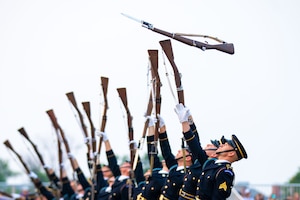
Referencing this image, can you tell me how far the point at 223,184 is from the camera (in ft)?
33.9

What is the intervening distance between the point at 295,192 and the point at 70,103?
16.3 feet

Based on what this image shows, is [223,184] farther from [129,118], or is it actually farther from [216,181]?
[129,118]

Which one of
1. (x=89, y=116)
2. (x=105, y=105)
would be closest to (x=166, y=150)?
(x=105, y=105)

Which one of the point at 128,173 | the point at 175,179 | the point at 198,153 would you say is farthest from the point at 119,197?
the point at 198,153

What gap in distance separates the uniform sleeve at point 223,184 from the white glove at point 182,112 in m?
0.80

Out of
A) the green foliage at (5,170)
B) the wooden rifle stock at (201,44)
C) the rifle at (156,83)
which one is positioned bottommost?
the green foliage at (5,170)

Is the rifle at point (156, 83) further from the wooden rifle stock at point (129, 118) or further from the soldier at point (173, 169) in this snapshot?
the wooden rifle stock at point (129, 118)

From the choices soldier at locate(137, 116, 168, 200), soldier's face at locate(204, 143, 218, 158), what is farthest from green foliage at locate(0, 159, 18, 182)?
soldier's face at locate(204, 143, 218, 158)

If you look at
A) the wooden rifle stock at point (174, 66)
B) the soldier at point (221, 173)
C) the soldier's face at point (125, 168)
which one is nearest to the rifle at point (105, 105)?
the soldier's face at point (125, 168)

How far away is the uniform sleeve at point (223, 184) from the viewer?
10297 millimetres

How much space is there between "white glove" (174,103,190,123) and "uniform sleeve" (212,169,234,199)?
80 cm

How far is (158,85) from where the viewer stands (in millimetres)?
11586

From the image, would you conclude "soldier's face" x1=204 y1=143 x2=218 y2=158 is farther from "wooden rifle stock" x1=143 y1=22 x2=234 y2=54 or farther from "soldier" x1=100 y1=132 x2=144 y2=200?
"soldier" x1=100 y1=132 x2=144 y2=200

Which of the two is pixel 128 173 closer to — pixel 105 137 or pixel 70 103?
pixel 105 137
